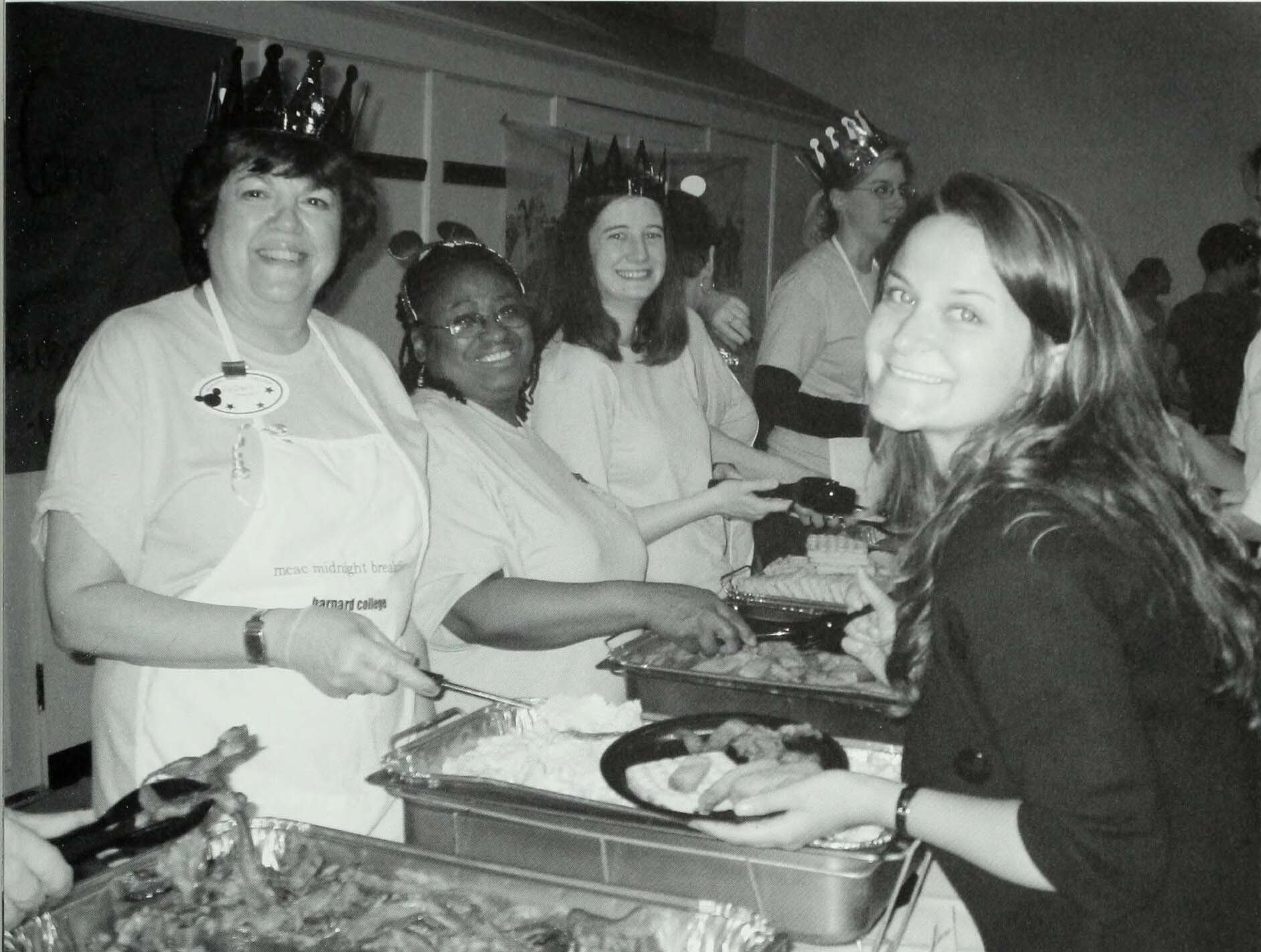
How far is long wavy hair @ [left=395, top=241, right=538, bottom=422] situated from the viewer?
1.85 metres

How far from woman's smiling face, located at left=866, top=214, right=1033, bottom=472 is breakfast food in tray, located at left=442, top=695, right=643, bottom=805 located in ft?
1.79

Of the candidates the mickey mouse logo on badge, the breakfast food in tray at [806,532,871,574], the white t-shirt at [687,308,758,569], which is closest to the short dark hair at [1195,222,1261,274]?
the white t-shirt at [687,308,758,569]

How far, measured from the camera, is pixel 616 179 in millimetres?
2432

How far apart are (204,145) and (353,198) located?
194 mm

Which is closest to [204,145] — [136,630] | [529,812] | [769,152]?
[136,630]

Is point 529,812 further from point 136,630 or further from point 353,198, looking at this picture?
point 353,198

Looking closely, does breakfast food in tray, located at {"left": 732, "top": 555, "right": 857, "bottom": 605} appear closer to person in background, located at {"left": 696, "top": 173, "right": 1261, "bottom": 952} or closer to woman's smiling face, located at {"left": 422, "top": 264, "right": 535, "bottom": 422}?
woman's smiling face, located at {"left": 422, "top": 264, "right": 535, "bottom": 422}

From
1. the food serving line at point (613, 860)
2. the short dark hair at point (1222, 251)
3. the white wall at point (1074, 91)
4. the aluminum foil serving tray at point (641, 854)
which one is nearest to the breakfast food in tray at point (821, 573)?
the food serving line at point (613, 860)

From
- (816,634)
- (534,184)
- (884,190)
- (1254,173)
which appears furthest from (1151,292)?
(816,634)

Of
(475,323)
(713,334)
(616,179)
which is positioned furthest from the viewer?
(713,334)

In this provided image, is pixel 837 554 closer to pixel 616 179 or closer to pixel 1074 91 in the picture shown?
pixel 616 179

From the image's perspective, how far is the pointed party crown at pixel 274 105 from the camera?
1513 millimetres

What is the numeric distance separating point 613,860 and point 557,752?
26 cm

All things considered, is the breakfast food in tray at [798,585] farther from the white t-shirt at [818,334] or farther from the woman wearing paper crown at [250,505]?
→ the woman wearing paper crown at [250,505]
